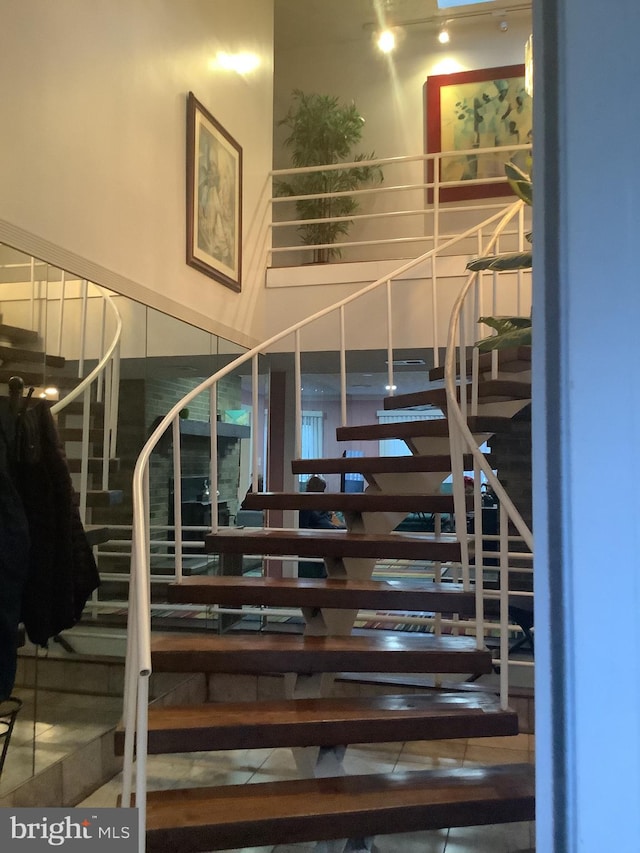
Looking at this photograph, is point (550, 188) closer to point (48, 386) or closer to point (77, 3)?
point (48, 386)

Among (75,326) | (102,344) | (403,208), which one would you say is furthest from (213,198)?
(403,208)

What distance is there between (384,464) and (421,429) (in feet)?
0.96

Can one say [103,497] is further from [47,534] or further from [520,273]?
[520,273]

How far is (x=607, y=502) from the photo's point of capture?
0.54 metres

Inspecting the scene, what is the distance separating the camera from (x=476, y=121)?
5828mm

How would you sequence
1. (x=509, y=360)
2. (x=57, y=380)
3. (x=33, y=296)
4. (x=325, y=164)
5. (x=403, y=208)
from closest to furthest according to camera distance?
(x=33, y=296) → (x=57, y=380) → (x=509, y=360) → (x=325, y=164) → (x=403, y=208)

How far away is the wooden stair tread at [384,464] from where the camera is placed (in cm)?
299

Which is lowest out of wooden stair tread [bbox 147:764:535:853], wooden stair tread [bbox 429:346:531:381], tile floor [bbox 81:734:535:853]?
tile floor [bbox 81:734:535:853]

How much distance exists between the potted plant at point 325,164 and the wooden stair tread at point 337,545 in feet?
11.2

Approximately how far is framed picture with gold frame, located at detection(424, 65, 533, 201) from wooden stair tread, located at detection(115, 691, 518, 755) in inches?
186

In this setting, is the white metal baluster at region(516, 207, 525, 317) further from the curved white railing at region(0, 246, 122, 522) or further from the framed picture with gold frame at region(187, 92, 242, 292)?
the curved white railing at region(0, 246, 122, 522)

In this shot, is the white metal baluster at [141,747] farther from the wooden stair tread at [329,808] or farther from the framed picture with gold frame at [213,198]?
the framed picture with gold frame at [213,198]

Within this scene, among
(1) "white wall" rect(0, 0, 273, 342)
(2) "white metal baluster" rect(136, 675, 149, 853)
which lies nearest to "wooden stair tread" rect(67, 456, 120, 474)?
(1) "white wall" rect(0, 0, 273, 342)

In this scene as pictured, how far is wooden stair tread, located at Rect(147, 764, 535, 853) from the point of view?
1.80 meters
